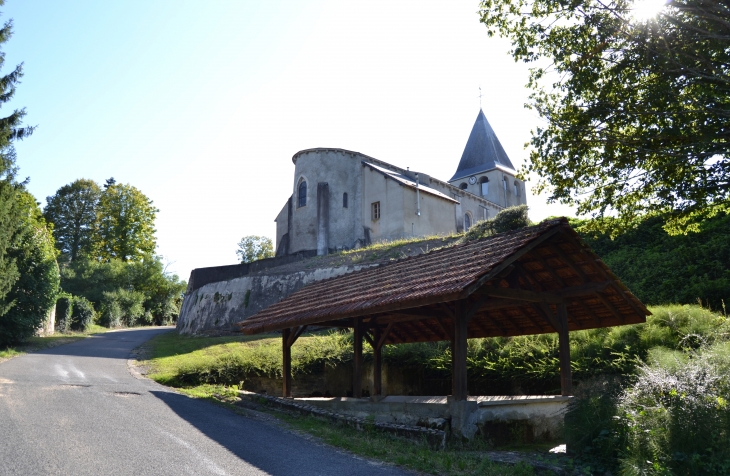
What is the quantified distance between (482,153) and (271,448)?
181ft

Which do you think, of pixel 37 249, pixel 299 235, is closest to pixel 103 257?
pixel 299 235

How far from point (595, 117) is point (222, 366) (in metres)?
12.9

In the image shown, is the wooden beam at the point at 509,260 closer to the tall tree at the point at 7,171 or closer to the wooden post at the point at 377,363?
the wooden post at the point at 377,363

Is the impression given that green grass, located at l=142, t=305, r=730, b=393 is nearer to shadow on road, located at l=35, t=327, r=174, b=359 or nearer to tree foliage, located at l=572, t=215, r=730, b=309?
tree foliage, located at l=572, t=215, r=730, b=309

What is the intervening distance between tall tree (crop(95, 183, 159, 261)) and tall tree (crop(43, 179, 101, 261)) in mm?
A: 1028

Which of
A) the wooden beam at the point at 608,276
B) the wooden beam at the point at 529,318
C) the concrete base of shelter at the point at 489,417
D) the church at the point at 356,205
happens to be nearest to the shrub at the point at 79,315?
the church at the point at 356,205

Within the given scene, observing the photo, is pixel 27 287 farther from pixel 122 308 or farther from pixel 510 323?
pixel 122 308

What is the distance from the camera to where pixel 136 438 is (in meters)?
8.69

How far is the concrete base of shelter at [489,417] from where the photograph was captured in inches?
354

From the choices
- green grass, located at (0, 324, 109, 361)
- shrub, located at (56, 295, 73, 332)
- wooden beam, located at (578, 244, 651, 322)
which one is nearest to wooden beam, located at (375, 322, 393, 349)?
wooden beam, located at (578, 244, 651, 322)

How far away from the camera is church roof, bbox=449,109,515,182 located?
5967cm

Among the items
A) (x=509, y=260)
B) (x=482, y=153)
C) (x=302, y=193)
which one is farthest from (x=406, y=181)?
(x=509, y=260)

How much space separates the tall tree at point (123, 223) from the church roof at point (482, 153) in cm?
3109

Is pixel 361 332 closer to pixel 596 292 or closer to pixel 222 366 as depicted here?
pixel 596 292
